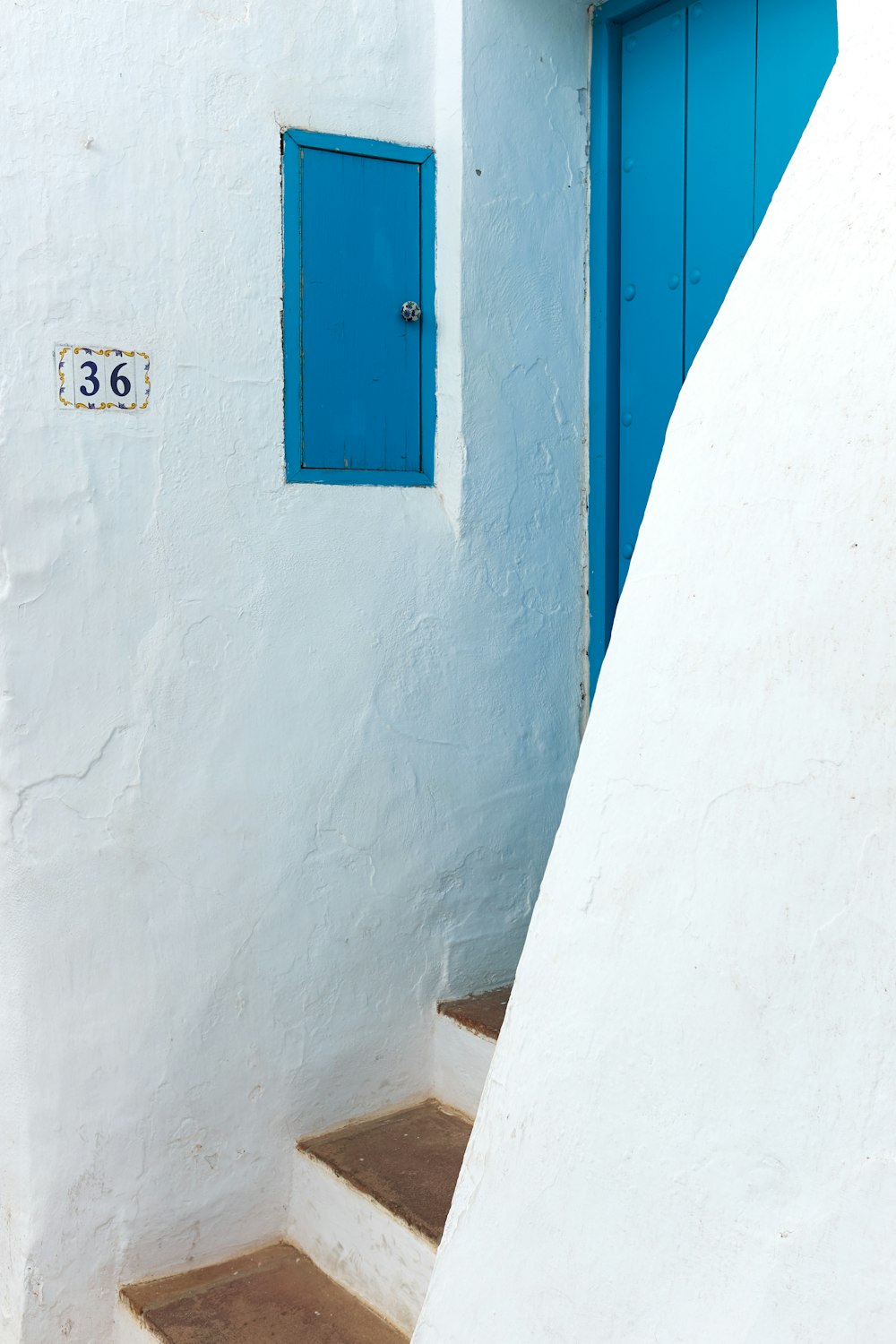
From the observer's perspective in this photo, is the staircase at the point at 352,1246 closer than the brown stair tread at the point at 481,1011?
Yes

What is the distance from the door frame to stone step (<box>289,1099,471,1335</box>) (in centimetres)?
113

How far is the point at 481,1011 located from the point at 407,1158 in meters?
0.37

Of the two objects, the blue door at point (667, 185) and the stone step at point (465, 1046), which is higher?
the blue door at point (667, 185)

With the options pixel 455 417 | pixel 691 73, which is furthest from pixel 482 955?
pixel 691 73

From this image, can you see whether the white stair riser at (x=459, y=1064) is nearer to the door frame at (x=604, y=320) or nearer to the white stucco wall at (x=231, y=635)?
the white stucco wall at (x=231, y=635)

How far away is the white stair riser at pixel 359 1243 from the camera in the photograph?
2.29 metres

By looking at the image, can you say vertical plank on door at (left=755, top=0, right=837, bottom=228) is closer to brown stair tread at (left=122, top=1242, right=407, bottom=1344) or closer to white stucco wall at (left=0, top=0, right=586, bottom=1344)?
white stucco wall at (left=0, top=0, right=586, bottom=1344)

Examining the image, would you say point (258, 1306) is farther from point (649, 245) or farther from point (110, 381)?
point (649, 245)

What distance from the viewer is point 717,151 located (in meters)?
2.57

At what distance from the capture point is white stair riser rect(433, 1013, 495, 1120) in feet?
Result: 8.86

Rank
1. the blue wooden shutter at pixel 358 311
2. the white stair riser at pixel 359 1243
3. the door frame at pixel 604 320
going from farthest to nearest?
the door frame at pixel 604 320 < the blue wooden shutter at pixel 358 311 < the white stair riser at pixel 359 1243

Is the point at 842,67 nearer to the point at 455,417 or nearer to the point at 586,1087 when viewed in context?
the point at 586,1087

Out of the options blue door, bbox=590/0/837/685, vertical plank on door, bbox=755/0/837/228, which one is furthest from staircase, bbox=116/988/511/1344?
vertical plank on door, bbox=755/0/837/228

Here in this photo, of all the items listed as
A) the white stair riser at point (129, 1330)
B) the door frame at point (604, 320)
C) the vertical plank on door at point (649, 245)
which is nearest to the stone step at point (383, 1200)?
the white stair riser at point (129, 1330)
